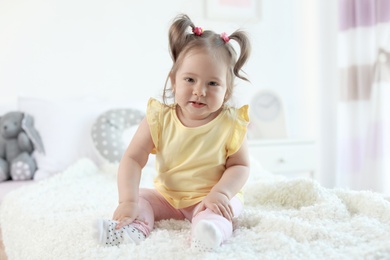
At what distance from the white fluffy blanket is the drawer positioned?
128 centimetres

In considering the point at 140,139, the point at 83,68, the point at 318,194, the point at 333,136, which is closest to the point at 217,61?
the point at 140,139

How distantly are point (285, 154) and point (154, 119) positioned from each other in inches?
67.3

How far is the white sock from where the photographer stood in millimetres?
795

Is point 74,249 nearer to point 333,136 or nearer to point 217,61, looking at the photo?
point 217,61

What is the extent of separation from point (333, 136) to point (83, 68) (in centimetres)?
182

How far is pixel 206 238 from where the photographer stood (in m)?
0.80

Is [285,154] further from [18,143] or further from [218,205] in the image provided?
[218,205]

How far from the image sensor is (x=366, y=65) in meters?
2.51

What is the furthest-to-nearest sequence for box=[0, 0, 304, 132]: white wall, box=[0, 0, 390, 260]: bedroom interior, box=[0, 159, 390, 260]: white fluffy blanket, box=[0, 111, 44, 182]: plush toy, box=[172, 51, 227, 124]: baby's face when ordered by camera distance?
box=[0, 0, 304, 132]: white wall < box=[0, 111, 44, 182]: plush toy < box=[172, 51, 227, 124]: baby's face < box=[0, 0, 390, 260]: bedroom interior < box=[0, 159, 390, 260]: white fluffy blanket

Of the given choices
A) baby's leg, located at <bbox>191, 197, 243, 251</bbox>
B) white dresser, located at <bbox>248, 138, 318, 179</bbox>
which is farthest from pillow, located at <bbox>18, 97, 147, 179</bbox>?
baby's leg, located at <bbox>191, 197, 243, 251</bbox>

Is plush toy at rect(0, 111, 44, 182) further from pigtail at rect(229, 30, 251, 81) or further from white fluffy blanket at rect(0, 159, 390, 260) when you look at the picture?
pigtail at rect(229, 30, 251, 81)

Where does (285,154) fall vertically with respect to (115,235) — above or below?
below

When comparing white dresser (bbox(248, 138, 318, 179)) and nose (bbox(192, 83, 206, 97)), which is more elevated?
nose (bbox(192, 83, 206, 97))

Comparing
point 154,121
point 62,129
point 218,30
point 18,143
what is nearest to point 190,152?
point 154,121
